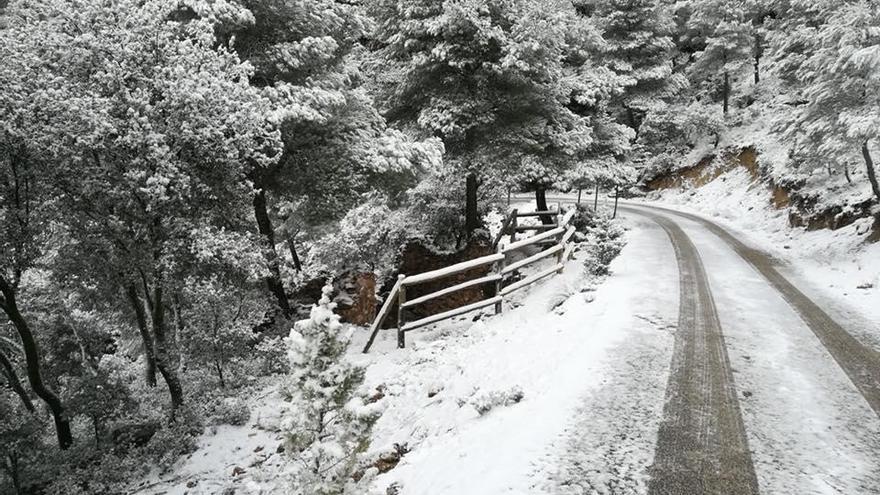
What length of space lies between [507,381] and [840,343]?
500cm

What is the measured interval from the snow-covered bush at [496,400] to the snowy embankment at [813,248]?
584cm

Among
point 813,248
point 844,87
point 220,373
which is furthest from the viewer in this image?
point 813,248

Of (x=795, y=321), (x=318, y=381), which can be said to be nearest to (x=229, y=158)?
(x=318, y=381)

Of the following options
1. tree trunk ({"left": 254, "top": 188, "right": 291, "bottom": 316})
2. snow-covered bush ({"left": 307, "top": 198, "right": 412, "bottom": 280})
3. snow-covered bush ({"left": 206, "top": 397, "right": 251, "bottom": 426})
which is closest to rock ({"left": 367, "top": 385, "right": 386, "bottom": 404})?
snow-covered bush ({"left": 206, "top": 397, "right": 251, "bottom": 426})

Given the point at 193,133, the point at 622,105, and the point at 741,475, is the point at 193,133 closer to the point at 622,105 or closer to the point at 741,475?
the point at 741,475

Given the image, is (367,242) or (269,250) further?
(367,242)

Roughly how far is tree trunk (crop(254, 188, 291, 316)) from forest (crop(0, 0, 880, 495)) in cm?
9

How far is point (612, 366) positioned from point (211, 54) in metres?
9.10

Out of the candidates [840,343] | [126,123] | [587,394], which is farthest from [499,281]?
[126,123]

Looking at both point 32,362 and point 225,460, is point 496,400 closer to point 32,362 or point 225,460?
point 225,460

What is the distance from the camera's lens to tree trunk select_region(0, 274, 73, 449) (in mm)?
9250

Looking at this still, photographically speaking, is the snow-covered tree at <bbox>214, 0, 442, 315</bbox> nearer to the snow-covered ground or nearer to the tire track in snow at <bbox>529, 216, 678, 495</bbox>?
the snow-covered ground

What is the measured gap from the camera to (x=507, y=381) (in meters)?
6.63

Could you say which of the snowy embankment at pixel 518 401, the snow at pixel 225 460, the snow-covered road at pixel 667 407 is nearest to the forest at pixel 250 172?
the snow at pixel 225 460
